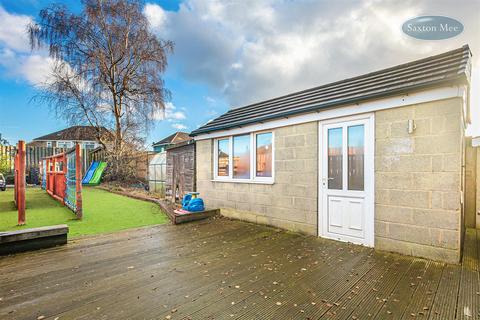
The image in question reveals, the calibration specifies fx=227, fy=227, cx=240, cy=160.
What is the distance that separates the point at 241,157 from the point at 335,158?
269cm

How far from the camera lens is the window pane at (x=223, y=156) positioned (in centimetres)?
690

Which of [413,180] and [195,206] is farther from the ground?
[413,180]

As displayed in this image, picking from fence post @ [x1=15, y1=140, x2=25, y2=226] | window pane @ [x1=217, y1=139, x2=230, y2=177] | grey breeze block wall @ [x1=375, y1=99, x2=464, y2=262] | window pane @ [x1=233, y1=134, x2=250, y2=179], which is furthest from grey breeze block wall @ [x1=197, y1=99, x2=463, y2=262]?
fence post @ [x1=15, y1=140, x2=25, y2=226]

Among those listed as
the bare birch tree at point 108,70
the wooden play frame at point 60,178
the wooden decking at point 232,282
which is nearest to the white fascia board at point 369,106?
the wooden decking at point 232,282

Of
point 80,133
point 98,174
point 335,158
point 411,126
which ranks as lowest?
point 98,174

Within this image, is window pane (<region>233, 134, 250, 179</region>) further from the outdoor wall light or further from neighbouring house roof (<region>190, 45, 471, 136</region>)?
the outdoor wall light

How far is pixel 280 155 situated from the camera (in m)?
5.43

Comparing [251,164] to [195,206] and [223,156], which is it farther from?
[195,206]

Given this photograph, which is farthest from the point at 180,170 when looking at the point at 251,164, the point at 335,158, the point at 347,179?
the point at 347,179

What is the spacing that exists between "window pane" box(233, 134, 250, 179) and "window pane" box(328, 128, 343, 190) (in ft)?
7.57

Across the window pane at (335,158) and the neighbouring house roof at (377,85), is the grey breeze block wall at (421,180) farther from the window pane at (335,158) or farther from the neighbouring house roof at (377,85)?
the window pane at (335,158)

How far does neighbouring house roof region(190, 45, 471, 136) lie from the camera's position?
345 cm

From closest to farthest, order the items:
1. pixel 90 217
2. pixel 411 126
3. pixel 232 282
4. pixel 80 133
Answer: pixel 232 282
pixel 411 126
pixel 90 217
pixel 80 133

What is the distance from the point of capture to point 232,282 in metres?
2.77
